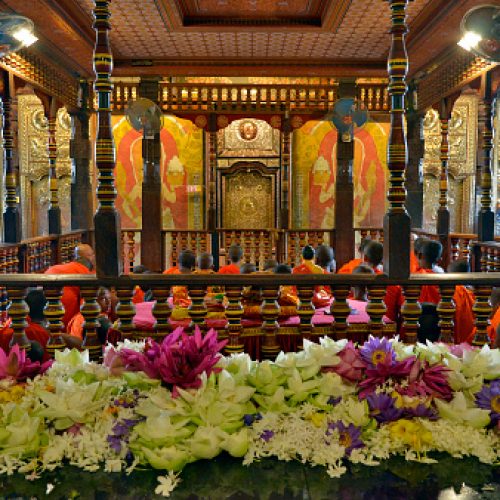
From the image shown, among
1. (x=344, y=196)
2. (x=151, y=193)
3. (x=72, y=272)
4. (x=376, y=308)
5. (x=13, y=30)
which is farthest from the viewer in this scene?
(x=344, y=196)

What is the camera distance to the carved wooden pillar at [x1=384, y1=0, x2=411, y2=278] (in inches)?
141

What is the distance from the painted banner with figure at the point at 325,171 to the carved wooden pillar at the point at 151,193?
4.51 metres

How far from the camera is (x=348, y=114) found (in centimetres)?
952

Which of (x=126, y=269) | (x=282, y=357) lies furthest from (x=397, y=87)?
(x=126, y=269)

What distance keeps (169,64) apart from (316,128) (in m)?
4.98

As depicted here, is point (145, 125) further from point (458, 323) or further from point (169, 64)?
point (458, 323)

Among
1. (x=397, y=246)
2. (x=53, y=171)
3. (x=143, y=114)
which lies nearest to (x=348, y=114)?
(x=143, y=114)

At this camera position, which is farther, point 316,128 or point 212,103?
point 316,128

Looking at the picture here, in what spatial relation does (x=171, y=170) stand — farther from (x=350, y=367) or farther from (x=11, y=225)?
(x=350, y=367)

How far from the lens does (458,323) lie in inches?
198

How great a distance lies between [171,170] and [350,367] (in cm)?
1206

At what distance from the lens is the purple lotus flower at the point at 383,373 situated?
89.9 inches

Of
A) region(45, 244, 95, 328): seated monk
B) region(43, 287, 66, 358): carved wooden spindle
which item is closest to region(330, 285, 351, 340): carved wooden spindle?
region(43, 287, 66, 358): carved wooden spindle

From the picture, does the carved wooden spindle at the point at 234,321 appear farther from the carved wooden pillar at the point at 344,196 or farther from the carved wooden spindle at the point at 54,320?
the carved wooden pillar at the point at 344,196
